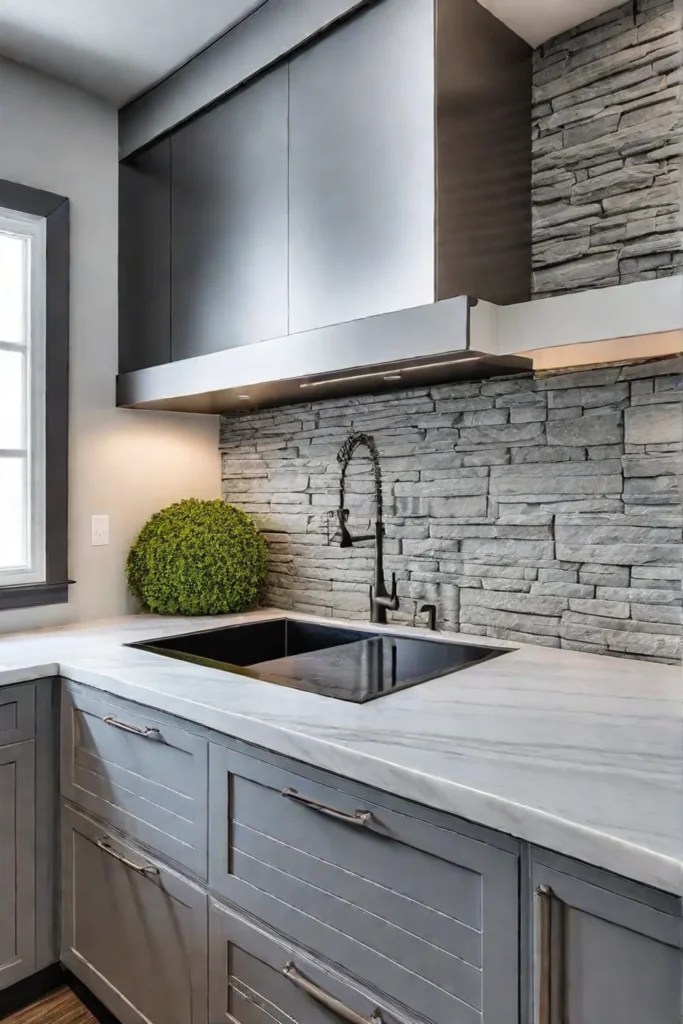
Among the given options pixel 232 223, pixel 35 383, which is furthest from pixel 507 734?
pixel 35 383

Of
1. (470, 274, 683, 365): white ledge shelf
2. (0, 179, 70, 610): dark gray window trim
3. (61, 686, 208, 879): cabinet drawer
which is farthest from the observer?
(0, 179, 70, 610): dark gray window trim

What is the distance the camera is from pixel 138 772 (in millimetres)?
1635

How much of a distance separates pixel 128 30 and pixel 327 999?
2388mm

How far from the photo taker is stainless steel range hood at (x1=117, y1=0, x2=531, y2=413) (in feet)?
5.14

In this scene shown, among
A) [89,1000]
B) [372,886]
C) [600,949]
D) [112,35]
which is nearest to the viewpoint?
[600,949]

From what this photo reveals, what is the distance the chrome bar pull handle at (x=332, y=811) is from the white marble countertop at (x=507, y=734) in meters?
0.06

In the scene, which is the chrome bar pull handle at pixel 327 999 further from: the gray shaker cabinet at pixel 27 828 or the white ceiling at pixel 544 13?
the white ceiling at pixel 544 13

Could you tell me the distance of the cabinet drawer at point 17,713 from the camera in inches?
69.7

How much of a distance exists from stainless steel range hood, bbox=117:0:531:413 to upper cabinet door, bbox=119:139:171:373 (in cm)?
55

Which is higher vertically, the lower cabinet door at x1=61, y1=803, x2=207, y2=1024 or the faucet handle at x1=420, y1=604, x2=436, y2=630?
the faucet handle at x1=420, y1=604, x2=436, y2=630

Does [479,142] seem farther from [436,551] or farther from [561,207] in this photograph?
[436,551]

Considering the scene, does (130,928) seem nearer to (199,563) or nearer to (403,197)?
(199,563)

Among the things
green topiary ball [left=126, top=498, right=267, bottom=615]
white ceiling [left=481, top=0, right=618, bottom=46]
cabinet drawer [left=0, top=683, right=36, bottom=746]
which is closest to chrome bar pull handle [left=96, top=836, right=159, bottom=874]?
cabinet drawer [left=0, top=683, right=36, bottom=746]

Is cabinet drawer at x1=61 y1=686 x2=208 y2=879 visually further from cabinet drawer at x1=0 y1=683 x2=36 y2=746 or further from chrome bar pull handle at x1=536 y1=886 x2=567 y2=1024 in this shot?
chrome bar pull handle at x1=536 y1=886 x2=567 y2=1024
